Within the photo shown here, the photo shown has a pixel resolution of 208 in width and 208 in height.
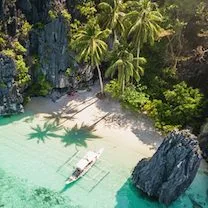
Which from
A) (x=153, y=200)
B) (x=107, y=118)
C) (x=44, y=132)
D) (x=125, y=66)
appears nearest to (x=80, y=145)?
(x=44, y=132)

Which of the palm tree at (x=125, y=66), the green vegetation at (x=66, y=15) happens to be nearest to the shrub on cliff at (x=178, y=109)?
the palm tree at (x=125, y=66)

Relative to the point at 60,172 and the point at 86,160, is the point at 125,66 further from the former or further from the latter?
the point at 60,172

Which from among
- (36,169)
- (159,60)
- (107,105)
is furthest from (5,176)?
(159,60)

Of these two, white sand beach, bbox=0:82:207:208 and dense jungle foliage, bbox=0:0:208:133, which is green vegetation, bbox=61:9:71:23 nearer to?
dense jungle foliage, bbox=0:0:208:133

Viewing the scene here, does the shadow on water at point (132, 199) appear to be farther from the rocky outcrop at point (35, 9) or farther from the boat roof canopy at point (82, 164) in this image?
the rocky outcrop at point (35, 9)

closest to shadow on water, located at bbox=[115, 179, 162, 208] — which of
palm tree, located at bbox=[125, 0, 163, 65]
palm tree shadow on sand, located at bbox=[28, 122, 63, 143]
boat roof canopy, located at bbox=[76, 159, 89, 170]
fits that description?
boat roof canopy, located at bbox=[76, 159, 89, 170]

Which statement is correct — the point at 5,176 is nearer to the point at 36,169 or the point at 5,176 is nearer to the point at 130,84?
the point at 36,169
